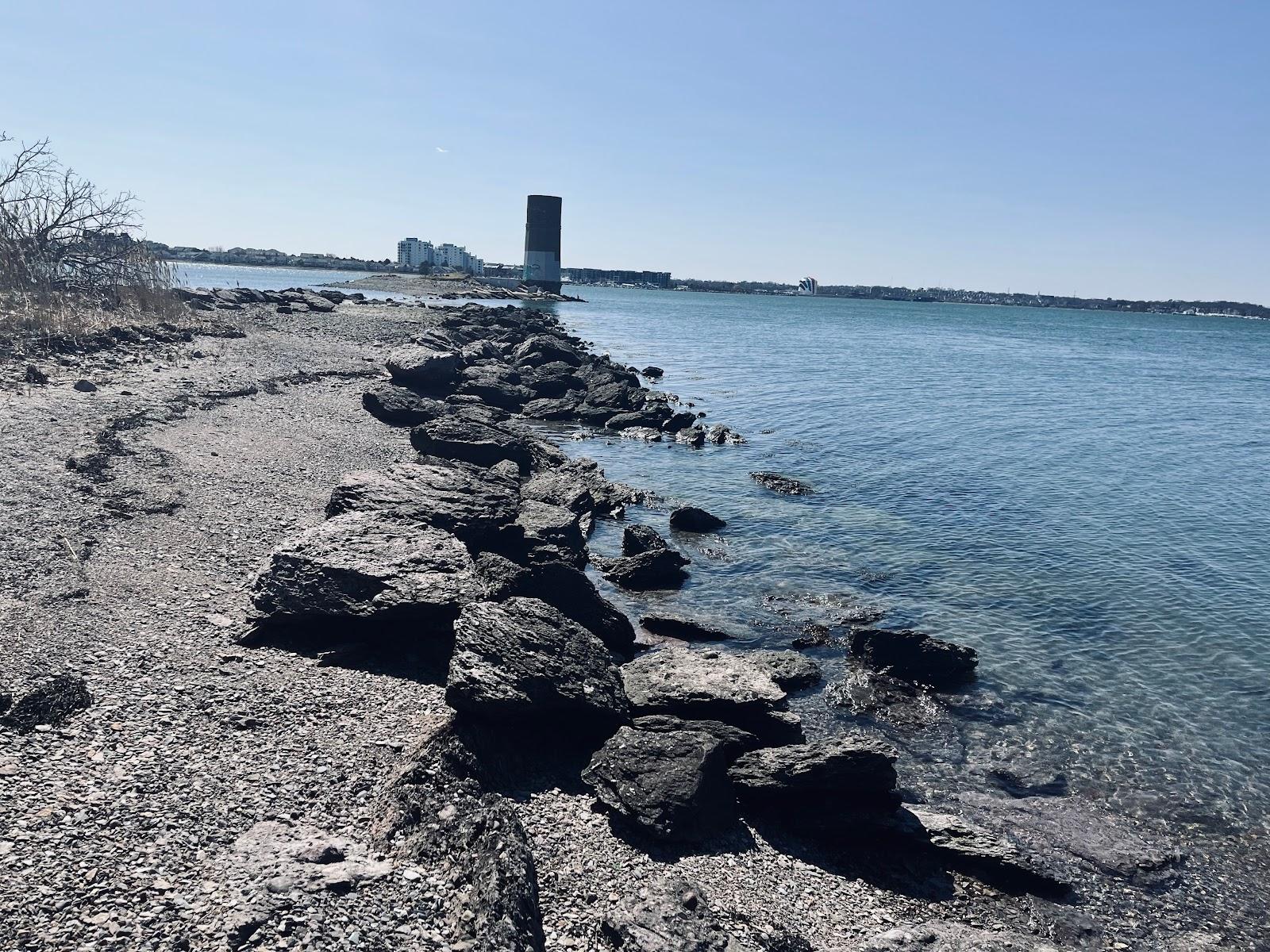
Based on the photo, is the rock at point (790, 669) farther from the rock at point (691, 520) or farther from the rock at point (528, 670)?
the rock at point (691, 520)

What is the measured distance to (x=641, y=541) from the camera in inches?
677

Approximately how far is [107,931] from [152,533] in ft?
29.4

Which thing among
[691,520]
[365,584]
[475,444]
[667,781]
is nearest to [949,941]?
[667,781]

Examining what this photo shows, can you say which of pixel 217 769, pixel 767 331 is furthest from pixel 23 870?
pixel 767 331

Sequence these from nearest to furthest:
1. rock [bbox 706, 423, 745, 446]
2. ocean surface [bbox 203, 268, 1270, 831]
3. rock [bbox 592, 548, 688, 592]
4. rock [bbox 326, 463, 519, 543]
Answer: ocean surface [bbox 203, 268, 1270, 831], rock [bbox 326, 463, 519, 543], rock [bbox 592, 548, 688, 592], rock [bbox 706, 423, 745, 446]

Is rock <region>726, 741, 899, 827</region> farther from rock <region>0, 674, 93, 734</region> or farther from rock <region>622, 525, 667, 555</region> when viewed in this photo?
rock <region>622, 525, 667, 555</region>

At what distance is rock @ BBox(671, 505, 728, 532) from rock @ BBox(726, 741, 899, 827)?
1071 centimetres

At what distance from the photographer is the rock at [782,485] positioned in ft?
78.6

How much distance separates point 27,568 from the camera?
37.4 feet

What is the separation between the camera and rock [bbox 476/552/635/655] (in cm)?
1252

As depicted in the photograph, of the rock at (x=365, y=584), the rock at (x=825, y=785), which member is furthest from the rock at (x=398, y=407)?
the rock at (x=825, y=785)

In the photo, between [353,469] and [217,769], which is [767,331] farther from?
[217,769]

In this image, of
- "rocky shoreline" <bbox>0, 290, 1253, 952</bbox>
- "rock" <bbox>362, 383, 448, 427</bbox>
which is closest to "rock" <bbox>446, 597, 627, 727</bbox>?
"rocky shoreline" <bbox>0, 290, 1253, 952</bbox>

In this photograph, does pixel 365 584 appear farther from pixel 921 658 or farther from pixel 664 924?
pixel 921 658
